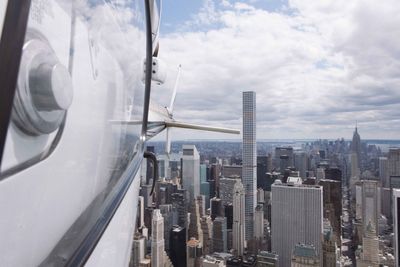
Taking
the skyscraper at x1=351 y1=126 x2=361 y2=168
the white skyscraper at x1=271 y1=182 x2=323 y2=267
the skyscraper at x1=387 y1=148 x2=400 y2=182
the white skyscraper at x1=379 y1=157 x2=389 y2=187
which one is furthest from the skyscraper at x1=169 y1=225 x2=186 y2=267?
the skyscraper at x1=351 y1=126 x2=361 y2=168

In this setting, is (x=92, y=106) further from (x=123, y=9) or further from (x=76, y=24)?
(x=123, y=9)

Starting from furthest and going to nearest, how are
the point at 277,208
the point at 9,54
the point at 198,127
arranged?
1. the point at 277,208
2. the point at 198,127
3. the point at 9,54

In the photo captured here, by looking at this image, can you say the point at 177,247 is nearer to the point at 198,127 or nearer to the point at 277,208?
the point at 277,208

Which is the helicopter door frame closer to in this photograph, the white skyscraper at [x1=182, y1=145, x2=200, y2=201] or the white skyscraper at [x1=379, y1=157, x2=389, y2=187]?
the white skyscraper at [x1=182, y1=145, x2=200, y2=201]

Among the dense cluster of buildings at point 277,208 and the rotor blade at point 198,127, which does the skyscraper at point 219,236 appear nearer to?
the dense cluster of buildings at point 277,208

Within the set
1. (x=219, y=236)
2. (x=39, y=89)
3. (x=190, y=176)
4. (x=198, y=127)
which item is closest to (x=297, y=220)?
(x=219, y=236)

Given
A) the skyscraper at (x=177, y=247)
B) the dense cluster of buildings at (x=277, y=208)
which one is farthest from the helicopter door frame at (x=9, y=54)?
the skyscraper at (x=177, y=247)

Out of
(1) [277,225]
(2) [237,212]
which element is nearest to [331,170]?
(1) [277,225]
